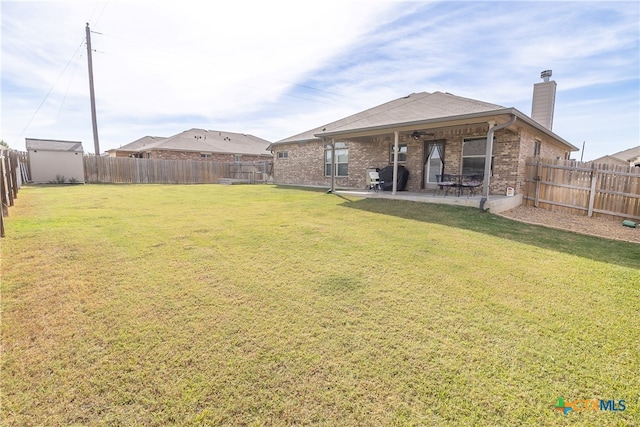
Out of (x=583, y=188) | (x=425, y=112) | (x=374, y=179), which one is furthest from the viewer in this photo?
(x=374, y=179)

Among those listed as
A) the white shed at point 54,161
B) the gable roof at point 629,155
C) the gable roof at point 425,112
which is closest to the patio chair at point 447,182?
the gable roof at point 425,112

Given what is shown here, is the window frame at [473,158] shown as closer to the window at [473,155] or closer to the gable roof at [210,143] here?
the window at [473,155]

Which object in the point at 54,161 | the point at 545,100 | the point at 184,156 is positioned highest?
the point at 545,100

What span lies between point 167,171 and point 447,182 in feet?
59.0

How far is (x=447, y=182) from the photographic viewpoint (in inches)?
356

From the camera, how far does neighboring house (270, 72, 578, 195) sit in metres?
9.32

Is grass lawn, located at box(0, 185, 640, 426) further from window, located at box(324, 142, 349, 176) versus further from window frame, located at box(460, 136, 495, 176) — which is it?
window, located at box(324, 142, 349, 176)

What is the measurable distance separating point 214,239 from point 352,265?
2524 millimetres

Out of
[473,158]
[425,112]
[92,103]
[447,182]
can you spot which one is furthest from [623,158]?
[92,103]

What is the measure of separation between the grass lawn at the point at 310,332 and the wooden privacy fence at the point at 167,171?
621 inches

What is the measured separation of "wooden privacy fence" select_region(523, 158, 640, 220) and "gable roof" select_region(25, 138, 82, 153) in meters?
22.0

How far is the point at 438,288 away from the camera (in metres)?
3.34

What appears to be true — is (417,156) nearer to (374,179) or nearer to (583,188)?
(374,179)
